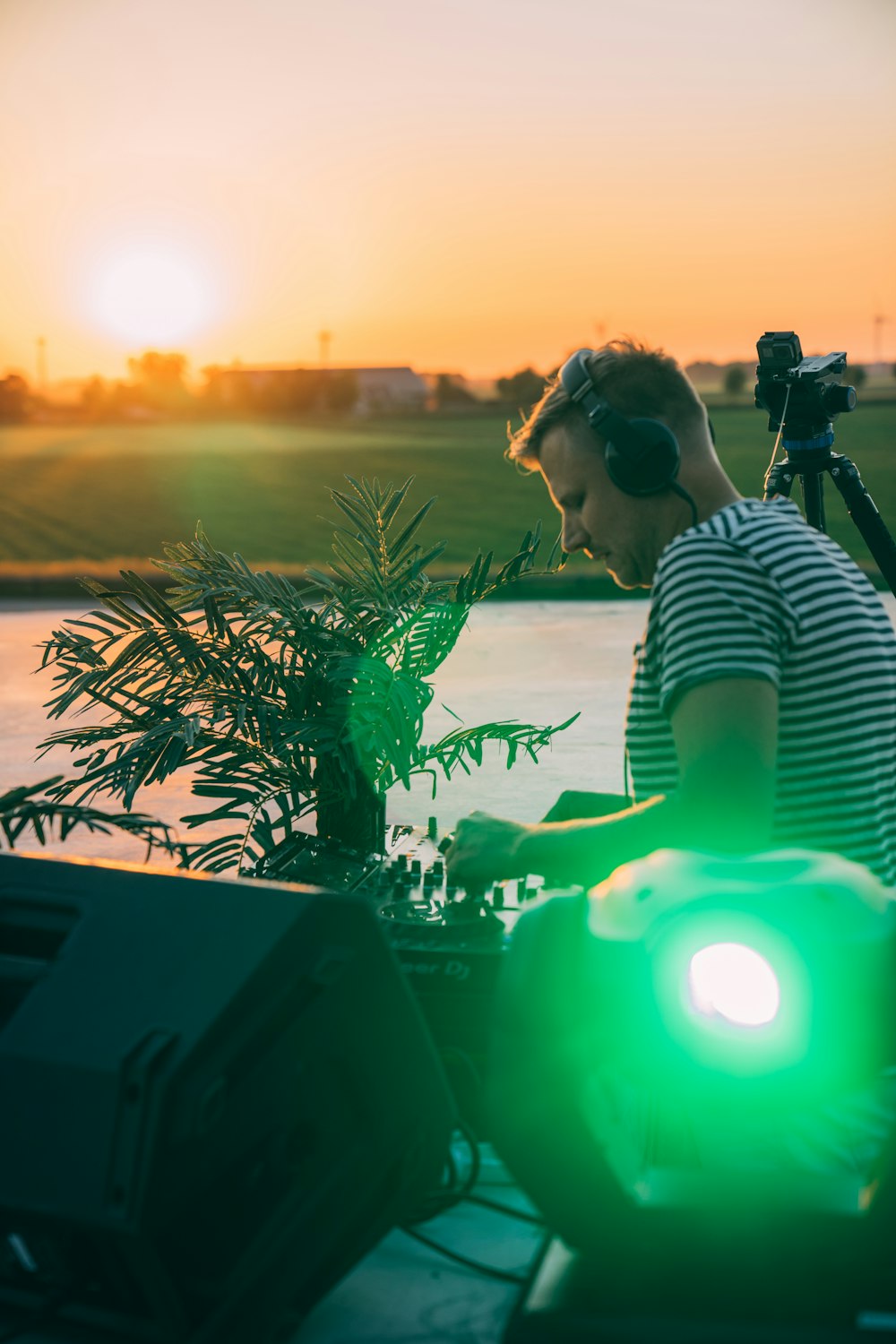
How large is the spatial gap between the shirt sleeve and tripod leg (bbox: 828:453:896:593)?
1960 millimetres

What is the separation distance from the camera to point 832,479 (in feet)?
11.3

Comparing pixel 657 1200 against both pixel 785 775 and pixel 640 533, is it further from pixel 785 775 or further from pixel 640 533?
pixel 640 533

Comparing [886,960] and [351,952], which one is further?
[351,952]

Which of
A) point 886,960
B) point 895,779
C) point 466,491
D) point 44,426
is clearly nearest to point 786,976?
point 886,960

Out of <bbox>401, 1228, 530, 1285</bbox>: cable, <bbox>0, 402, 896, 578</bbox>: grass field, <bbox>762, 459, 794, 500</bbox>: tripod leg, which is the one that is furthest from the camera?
<bbox>0, 402, 896, 578</bbox>: grass field

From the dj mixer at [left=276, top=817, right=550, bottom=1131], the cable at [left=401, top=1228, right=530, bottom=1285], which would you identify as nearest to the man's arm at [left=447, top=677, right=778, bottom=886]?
the dj mixer at [left=276, top=817, right=550, bottom=1131]

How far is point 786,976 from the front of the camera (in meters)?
1.33

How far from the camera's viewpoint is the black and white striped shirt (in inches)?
61.5

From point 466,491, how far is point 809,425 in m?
26.9

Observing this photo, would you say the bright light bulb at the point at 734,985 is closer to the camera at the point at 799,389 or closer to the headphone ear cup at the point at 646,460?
the headphone ear cup at the point at 646,460

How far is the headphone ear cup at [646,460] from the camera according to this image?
172 cm

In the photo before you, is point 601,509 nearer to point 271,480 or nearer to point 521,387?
point 521,387

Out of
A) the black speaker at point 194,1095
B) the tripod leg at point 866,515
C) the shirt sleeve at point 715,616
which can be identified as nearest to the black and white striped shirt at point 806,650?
the shirt sleeve at point 715,616

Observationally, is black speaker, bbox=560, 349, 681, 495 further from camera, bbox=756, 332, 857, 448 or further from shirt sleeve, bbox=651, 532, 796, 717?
camera, bbox=756, 332, 857, 448
